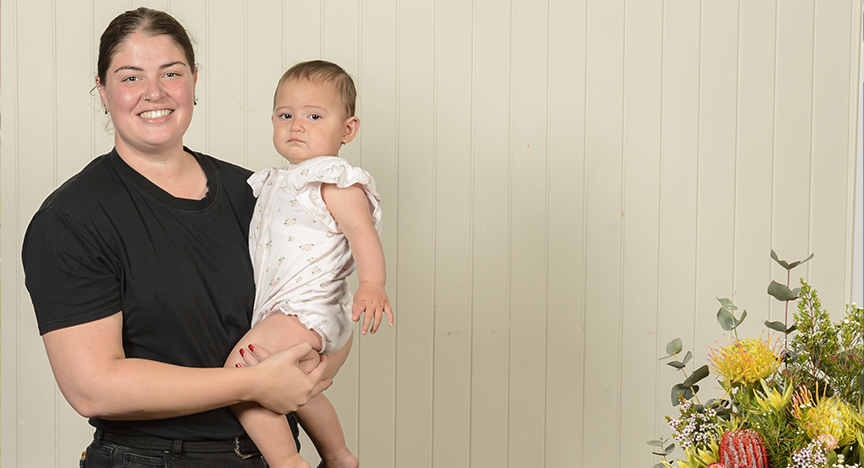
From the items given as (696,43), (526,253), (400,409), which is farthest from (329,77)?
(696,43)

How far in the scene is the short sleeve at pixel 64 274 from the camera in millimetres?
1084

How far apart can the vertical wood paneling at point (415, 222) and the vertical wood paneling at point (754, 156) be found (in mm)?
1068

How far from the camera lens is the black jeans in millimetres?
1181

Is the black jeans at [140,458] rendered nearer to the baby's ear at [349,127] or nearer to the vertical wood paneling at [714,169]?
the baby's ear at [349,127]

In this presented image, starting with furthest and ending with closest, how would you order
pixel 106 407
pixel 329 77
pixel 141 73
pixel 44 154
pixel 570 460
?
pixel 570 460 < pixel 44 154 < pixel 329 77 < pixel 141 73 < pixel 106 407

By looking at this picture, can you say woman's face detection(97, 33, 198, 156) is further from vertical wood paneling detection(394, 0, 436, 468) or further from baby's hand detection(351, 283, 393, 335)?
vertical wood paneling detection(394, 0, 436, 468)

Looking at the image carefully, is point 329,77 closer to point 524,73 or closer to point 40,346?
point 524,73

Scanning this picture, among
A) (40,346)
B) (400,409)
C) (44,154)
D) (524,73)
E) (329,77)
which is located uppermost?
(524,73)

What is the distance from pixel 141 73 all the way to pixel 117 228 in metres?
0.30

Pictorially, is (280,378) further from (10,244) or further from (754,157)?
(754,157)

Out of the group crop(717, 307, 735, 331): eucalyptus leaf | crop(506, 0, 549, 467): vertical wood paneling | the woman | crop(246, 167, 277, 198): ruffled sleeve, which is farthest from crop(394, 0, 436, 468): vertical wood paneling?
crop(717, 307, 735, 331): eucalyptus leaf

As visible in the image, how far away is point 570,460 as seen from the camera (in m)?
2.27

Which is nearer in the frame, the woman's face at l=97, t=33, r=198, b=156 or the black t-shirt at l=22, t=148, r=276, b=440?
the black t-shirt at l=22, t=148, r=276, b=440

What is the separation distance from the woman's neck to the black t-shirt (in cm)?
2
